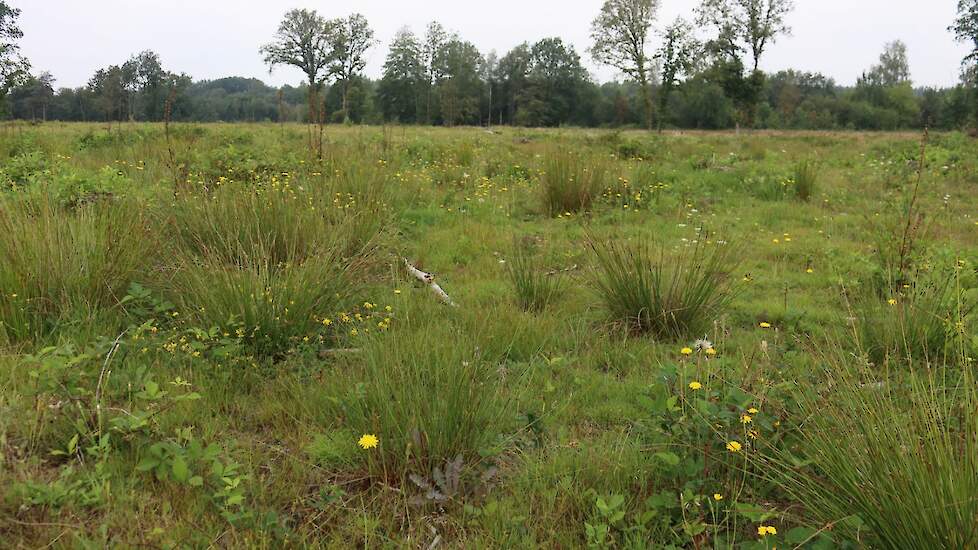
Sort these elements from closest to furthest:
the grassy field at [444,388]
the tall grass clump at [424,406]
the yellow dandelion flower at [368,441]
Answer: the grassy field at [444,388] → the yellow dandelion flower at [368,441] → the tall grass clump at [424,406]

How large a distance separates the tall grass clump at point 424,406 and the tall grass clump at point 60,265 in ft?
6.13

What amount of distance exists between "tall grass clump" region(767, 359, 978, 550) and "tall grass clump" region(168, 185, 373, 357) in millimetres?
2324

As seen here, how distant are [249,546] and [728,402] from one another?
1673mm

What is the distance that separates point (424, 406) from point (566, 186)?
5592 mm

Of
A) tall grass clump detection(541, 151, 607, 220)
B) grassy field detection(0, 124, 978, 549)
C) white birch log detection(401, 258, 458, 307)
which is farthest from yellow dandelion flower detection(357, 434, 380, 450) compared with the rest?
tall grass clump detection(541, 151, 607, 220)

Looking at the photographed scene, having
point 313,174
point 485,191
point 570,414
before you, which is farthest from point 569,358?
point 485,191

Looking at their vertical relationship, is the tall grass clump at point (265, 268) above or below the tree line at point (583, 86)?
below

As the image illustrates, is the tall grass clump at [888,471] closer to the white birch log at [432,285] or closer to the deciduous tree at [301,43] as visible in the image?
the white birch log at [432,285]

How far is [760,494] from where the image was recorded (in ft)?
6.88

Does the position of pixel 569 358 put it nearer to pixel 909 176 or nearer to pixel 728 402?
pixel 728 402

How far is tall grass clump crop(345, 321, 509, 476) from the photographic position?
2.21 meters

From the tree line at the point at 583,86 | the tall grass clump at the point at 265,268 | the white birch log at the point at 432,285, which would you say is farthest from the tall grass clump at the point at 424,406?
the tree line at the point at 583,86

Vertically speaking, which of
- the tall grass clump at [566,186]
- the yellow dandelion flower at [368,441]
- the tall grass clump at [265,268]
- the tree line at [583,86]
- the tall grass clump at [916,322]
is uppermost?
the tree line at [583,86]

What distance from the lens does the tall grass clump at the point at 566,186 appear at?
24.4ft
